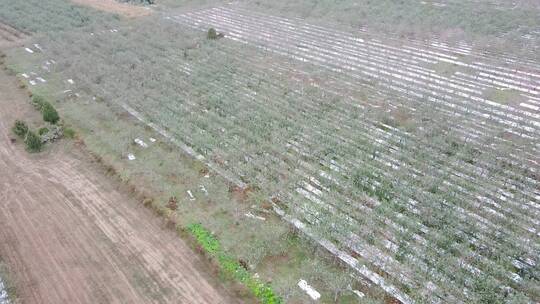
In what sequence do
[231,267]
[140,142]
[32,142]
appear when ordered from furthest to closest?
[140,142]
[32,142]
[231,267]

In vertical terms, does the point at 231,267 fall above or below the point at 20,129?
above

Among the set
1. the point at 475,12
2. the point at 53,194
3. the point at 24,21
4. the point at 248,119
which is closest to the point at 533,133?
the point at 248,119

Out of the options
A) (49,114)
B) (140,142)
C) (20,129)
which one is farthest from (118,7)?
(140,142)

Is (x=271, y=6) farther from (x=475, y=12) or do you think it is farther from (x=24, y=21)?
(x=24, y=21)

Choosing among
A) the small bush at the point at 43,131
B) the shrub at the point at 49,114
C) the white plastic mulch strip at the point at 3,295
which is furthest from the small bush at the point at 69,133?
the white plastic mulch strip at the point at 3,295

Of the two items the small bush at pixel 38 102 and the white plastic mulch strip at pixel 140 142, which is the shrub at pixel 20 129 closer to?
the small bush at pixel 38 102

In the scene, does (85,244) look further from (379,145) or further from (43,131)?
(379,145)
